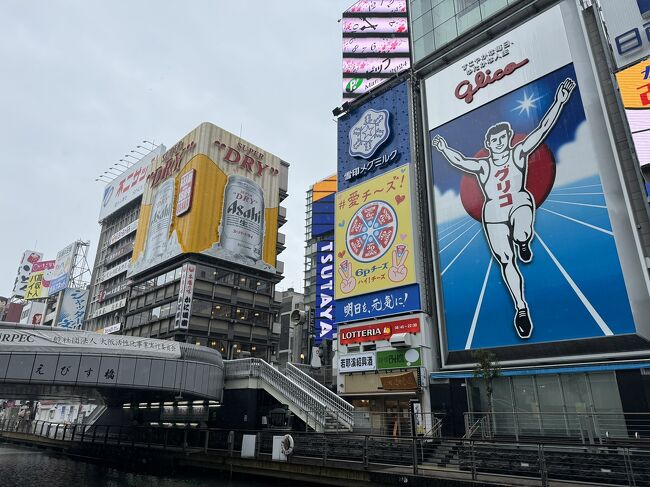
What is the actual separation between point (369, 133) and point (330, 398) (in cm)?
2391

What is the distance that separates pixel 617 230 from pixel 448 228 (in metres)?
11.3

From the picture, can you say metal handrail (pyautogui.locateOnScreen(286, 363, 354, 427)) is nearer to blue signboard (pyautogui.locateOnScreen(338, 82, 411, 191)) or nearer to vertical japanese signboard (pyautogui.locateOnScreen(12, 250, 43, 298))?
blue signboard (pyautogui.locateOnScreen(338, 82, 411, 191))

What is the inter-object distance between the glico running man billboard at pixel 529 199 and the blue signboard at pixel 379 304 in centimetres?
227

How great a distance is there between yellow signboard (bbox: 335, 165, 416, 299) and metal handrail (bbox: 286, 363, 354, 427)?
299 inches

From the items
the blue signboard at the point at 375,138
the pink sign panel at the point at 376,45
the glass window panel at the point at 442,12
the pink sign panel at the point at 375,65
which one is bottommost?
the blue signboard at the point at 375,138

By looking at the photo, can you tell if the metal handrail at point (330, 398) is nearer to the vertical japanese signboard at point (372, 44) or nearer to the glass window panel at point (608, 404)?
the glass window panel at point (608, 404)

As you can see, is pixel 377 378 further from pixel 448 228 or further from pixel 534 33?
pixel 534 33

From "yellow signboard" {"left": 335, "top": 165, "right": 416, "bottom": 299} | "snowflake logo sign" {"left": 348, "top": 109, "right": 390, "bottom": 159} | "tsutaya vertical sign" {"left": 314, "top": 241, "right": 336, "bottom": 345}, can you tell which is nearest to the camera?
"yellow signboard" {"left": 335, "top": 165, "right": 416, "bottom": 299}

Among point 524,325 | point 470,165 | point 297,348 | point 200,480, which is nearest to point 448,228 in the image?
point 470,165

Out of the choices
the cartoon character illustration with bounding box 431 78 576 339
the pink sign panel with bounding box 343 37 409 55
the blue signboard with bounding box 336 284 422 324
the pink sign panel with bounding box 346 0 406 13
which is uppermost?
the pink sign panel with bounding box 346 0 406 13

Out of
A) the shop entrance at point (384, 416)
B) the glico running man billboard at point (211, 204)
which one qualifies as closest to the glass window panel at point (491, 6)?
the shop entrance at point (384, 416)

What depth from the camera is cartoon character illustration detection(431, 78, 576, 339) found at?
29781 millimetres

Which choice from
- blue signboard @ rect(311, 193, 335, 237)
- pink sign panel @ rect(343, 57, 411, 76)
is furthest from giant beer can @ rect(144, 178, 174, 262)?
pink sign panel @ rect(343, 57, 411, 76)

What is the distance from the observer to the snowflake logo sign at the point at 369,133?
4216 centimetres
